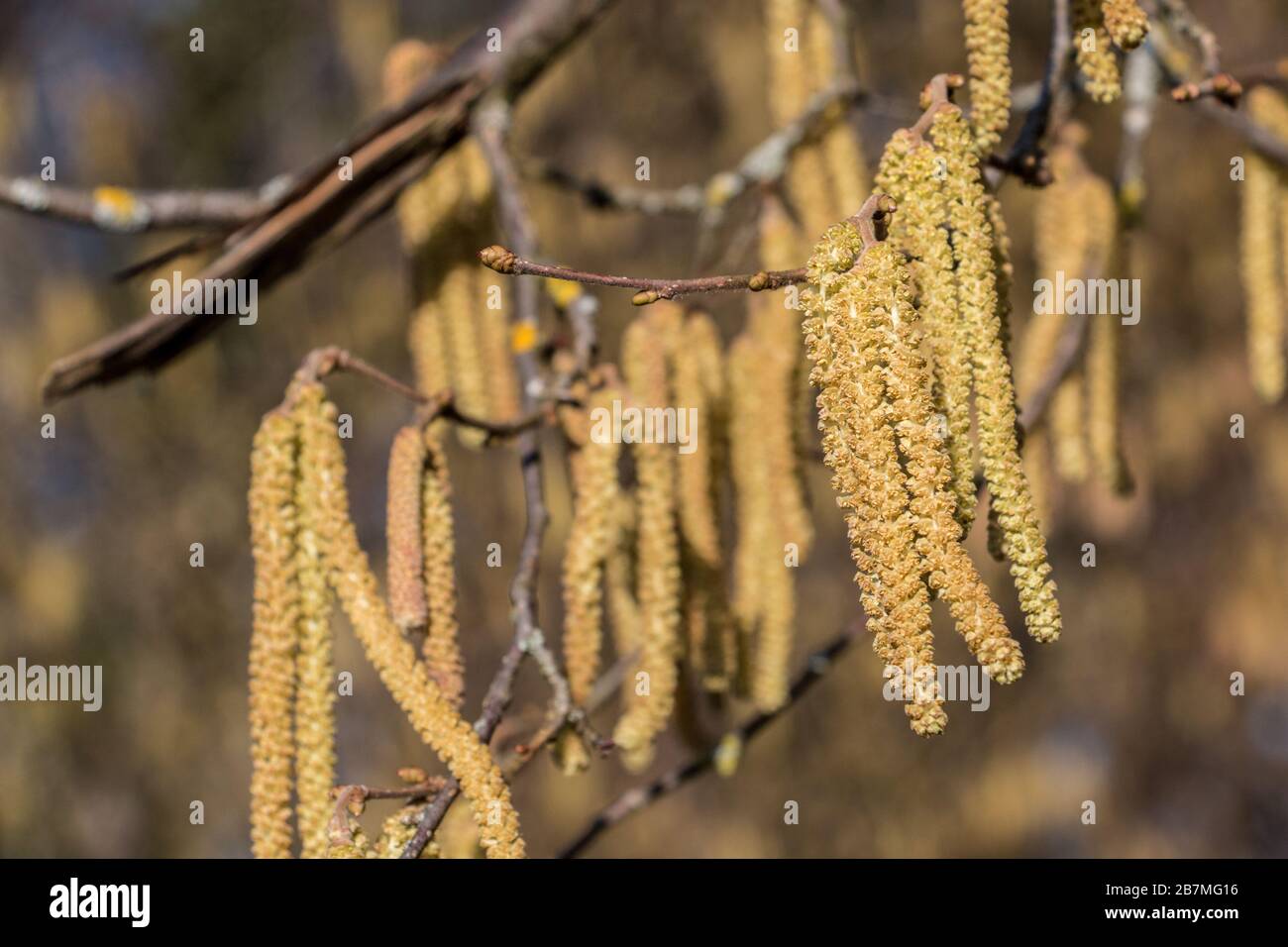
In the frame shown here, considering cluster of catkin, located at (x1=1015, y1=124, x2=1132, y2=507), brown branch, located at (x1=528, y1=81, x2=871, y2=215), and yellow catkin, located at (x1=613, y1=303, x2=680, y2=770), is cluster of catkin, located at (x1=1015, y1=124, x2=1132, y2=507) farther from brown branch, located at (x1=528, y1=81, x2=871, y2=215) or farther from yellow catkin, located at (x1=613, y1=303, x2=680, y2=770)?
yellow catkin, located at (x1=613, y1=303, x2=680, y2=770)

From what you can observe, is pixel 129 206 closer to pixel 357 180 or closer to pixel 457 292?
pixel 357 180

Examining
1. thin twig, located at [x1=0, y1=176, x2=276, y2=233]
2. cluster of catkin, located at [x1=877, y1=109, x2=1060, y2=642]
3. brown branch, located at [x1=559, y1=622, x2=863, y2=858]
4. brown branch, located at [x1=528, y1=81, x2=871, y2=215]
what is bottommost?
brown branch, located at [x1=559, y1=622, x2=863, y2=858]

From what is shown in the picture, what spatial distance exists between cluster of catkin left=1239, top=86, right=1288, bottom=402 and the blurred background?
1749 mm

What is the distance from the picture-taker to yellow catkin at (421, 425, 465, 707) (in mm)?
1099

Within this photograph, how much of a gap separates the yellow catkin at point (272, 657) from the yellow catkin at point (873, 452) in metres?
0.49

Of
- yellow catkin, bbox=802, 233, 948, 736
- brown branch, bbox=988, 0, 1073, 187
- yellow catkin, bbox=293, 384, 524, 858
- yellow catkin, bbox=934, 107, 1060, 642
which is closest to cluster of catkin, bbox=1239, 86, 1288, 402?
brown branch, bbox=988, 0, 1073, 187

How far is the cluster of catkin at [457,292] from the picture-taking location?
1512 millimetres

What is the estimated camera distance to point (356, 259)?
3750 millimetres

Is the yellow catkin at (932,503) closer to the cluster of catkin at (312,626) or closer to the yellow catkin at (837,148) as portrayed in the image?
the cluster of catkin at (312,626)

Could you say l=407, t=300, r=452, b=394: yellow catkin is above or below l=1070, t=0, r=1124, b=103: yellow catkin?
below

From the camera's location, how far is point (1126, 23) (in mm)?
871

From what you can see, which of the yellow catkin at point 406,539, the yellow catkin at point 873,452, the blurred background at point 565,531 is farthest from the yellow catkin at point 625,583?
the blurred background at point 565,531
